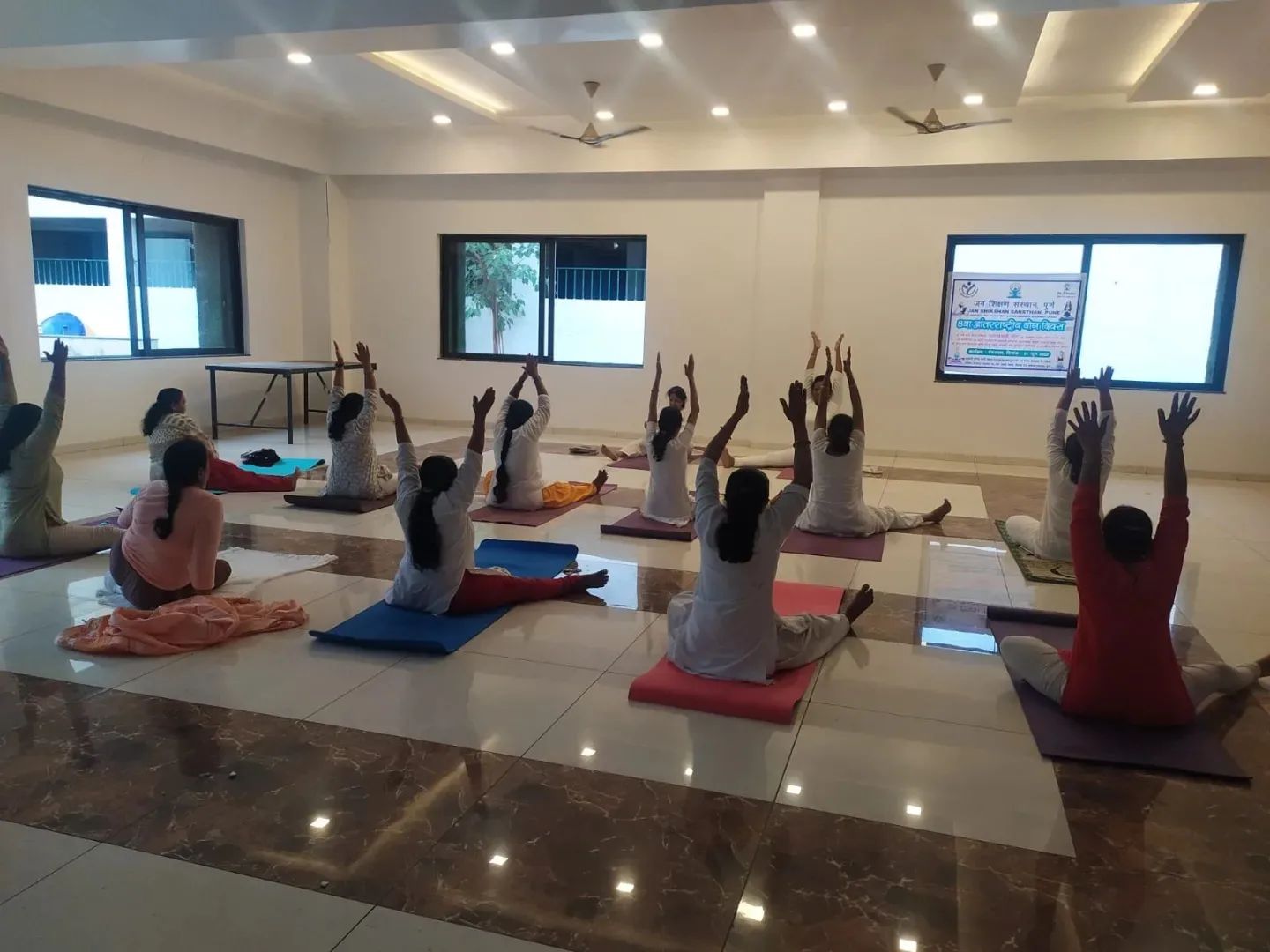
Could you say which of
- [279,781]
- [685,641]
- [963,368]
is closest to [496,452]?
[685,641]

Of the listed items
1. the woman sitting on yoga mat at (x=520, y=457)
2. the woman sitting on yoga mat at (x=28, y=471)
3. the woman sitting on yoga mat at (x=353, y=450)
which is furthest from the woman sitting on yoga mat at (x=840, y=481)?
the woman sitting on yoga mat at (x=28, y=471)

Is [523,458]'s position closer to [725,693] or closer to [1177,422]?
[725,693]

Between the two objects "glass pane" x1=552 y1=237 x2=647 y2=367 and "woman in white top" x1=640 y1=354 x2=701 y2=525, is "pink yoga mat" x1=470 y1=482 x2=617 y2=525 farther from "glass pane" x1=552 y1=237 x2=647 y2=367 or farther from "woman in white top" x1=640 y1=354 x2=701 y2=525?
"glass pane" x1=552 y1=237 x2=647 y2=367

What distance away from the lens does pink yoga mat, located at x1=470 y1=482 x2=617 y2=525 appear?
228 inches

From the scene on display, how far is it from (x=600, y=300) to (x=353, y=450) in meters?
4.86

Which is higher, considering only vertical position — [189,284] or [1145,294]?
[1145,294]

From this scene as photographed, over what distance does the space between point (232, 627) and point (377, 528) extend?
6.57 ft

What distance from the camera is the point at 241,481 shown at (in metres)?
6.58

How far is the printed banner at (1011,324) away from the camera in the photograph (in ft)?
29.1

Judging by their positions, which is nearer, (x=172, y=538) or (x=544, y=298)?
(x=172, y=538)

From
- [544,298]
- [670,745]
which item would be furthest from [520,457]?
[544,298]

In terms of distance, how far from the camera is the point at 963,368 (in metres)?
9.22

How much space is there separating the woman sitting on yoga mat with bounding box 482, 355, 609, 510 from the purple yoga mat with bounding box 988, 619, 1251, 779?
369cm

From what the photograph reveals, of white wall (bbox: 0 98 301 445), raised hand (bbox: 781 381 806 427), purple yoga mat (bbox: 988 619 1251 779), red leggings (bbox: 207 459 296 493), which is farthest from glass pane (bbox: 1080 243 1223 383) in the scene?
white wall (bbox: 0 98 301 445)
